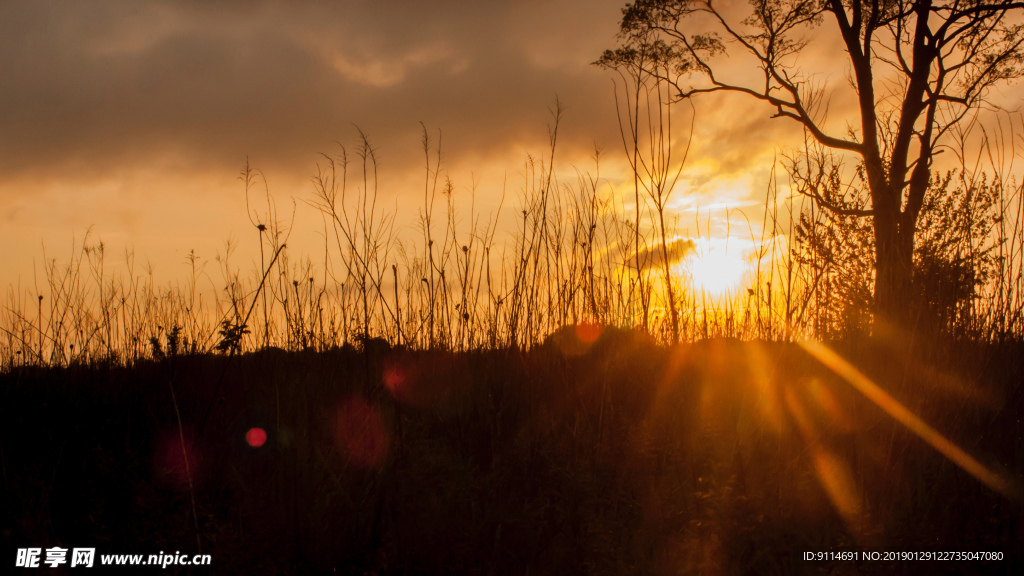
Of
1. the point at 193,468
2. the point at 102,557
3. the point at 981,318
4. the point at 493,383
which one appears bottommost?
the point at 102,557

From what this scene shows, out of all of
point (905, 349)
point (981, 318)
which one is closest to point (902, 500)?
point (905, 349)

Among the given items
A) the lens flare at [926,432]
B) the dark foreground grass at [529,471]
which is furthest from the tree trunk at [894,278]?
the lens flare at [926,432]

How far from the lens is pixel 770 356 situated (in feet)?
8.74

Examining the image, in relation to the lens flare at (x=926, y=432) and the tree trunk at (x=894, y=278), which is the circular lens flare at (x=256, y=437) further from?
the tree trunk at (x=894, y=278)

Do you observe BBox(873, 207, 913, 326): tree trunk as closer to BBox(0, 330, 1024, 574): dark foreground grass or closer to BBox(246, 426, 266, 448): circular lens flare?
BBox(0, 330, 1024, 574): dark foreground grass

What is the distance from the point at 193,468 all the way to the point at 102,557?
1.19 ft

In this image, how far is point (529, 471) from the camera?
1801 millimetres

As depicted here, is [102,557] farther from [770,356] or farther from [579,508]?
[770,356]

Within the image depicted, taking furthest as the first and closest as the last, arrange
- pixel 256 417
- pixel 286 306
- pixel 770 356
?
pixel 286 306 → pixel 770 356 → pixel 256 417

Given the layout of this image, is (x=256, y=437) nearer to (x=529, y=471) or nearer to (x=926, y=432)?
(x=529, y=471)

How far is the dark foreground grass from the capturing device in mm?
1435

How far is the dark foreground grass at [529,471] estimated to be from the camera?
1435mm

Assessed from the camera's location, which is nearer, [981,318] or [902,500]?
[902,500]

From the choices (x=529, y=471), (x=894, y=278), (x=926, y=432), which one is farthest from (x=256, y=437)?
(x=894, y=278)
